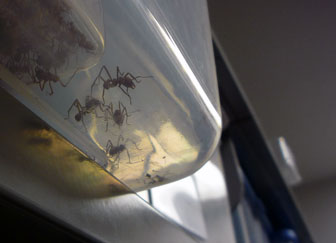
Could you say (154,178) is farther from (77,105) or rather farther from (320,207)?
(320,207)

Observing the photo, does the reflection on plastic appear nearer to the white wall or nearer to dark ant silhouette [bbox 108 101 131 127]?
dark ant silhouette [bbox 108 101 131 127]

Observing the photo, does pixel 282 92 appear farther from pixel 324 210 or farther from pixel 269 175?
pixel 324 210

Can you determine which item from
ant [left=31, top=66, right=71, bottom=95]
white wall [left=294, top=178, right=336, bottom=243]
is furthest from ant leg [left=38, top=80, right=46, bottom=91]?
white wall [left=294, top=178, right=336, bottom=243]

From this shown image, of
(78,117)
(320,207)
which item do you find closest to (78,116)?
(78,117)

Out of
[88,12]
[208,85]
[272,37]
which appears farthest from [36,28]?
[272,37]

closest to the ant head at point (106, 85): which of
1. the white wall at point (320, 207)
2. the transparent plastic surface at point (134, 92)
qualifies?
the transparent plastic surface at point (134, 92)

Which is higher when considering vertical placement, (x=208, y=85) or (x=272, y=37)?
(x=272, y=37)

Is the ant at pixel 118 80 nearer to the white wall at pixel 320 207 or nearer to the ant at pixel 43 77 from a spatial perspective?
the ant at pixel 43 77
